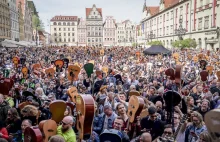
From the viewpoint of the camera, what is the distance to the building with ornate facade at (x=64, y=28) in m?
120

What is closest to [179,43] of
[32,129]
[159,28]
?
[159,28]

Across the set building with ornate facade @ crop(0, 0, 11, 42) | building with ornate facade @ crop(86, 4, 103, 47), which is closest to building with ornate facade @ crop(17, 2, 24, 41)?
building with ornate facade @ crop(0, 0, 11, 42)

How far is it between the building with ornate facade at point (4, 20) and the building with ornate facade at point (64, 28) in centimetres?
5959

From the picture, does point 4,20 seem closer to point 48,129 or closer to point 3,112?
point 3,112

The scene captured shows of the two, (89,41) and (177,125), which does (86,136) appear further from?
(89,41)

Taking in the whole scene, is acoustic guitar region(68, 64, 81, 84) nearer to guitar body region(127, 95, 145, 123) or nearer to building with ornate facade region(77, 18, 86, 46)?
guitar body region(127, 95, 145, 123)

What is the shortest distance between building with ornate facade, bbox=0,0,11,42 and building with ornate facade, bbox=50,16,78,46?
59587mm

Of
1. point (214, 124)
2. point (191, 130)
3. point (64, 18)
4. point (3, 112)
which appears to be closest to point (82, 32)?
point (64, 18)

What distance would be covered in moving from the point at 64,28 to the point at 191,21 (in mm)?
78438

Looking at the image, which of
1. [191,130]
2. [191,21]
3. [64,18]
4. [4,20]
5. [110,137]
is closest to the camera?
[110,137]

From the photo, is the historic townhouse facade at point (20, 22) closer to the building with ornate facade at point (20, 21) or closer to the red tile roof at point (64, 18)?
the building with ornate facade at point (20, 21)

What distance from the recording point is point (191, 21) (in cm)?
5000

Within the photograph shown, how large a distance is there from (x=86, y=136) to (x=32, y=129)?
3.32 feet

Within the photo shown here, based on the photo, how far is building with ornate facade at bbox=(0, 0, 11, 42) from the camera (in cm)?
5400
